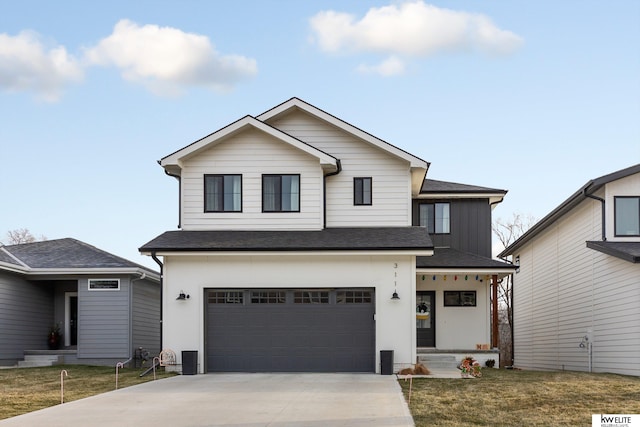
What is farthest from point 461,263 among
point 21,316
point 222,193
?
point 21,316

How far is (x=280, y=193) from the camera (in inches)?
895

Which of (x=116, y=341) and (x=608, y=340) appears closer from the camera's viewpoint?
(x=608, y=340)

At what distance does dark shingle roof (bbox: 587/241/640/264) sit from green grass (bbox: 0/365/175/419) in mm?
11668

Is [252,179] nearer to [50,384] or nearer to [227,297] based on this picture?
[227,297]

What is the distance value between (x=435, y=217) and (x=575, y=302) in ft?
17.1

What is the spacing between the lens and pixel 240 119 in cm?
2250

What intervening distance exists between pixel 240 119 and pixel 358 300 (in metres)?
5.99

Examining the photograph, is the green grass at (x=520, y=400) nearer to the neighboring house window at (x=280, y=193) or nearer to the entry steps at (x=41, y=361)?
the neighboring house window at (x=280, y=193)

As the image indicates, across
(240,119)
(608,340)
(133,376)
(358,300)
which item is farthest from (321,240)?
(608,340)

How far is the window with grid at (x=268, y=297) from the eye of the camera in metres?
21.6

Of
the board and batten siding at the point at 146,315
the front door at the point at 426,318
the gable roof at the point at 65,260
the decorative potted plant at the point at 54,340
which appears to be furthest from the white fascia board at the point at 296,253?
the decorative potted plant at the point at 54,340

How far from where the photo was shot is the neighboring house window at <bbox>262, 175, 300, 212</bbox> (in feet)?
74.5

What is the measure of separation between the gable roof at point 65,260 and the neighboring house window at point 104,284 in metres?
0.47

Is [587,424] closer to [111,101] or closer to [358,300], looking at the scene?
[358,300]
